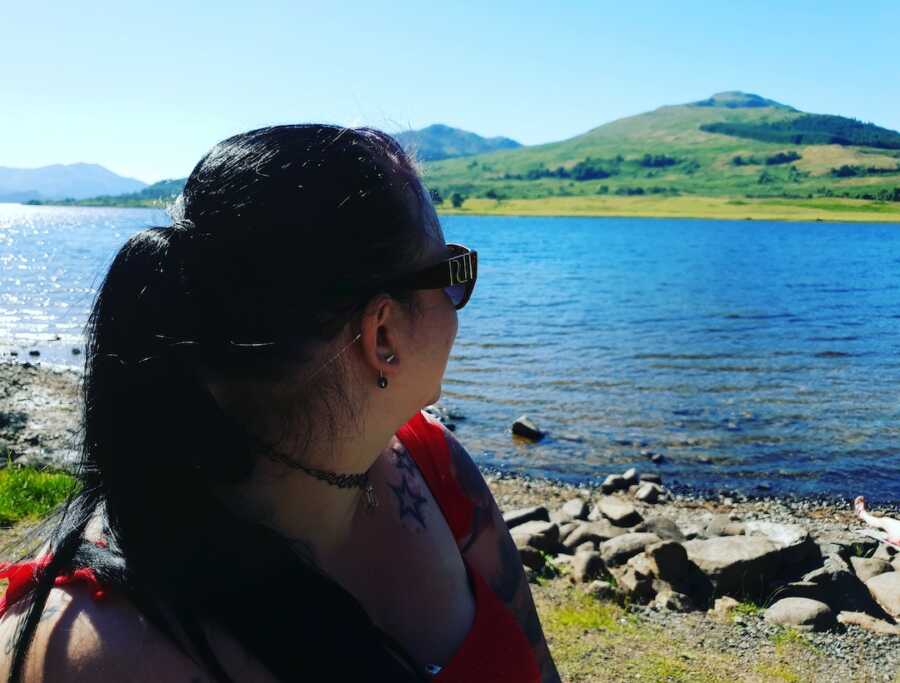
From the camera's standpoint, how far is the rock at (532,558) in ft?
27.2

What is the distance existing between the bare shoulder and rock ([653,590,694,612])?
6784 mm

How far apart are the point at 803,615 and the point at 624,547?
94.3 inches

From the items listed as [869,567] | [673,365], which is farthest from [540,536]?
[673,365]

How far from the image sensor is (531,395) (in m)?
20.1

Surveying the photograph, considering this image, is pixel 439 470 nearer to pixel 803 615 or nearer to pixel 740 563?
pixel 803 615

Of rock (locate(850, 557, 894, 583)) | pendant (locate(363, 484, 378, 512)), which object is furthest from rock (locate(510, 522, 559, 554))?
pendant (locate(363, 484, 378, 512))

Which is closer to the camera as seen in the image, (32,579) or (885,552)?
(32,579)

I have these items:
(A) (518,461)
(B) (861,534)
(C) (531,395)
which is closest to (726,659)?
(B) (861,534)

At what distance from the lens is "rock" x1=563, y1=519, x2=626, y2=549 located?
9.93m

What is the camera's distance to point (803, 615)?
23.2 ft

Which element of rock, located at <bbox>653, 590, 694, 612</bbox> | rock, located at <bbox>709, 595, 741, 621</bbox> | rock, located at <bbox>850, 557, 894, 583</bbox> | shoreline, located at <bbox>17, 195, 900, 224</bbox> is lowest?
rock, located at <bbox>850, 557, 894, 583</bbox>

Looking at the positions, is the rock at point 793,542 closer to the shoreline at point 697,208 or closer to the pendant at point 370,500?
the pendant at point 370,500

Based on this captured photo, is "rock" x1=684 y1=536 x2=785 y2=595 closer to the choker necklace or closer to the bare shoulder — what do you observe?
the choker necklace

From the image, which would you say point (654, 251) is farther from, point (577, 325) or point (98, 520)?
point (98, 520)
